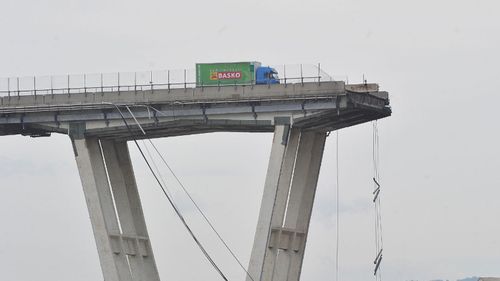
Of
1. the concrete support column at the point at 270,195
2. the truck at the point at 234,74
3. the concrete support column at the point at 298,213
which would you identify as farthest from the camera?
the concrete support column at the point at 298,213

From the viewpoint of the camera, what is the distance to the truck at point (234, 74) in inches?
5177

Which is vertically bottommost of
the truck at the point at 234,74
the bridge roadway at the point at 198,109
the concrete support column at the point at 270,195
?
the concrete support column at the point at 270,195

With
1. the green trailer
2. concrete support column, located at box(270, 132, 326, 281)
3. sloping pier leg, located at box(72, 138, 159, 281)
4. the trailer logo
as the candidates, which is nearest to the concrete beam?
sloping pier leg, located at box(72, 138, 159, 281)

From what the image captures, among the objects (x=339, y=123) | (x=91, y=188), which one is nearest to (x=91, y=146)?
(x=91, y=188)

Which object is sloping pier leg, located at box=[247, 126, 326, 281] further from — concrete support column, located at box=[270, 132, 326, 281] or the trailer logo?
the trailer logo

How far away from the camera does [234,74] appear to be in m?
132

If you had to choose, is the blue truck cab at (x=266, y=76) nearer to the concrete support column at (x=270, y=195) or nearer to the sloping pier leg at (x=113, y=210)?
the concrete support column at (x=270, y=195)

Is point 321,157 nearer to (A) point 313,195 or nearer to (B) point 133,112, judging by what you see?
(A) point 313,195

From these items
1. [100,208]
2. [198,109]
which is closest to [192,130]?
[198,109]

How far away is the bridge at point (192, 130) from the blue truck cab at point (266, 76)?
152 centimetres

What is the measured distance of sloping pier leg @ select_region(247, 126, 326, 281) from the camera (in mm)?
129500

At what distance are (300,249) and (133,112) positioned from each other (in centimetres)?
1914

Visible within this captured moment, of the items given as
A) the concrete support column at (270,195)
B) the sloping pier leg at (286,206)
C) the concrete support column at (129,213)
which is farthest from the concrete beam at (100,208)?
the sloping pier leg at (286,206)

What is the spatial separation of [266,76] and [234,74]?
2819 mm
